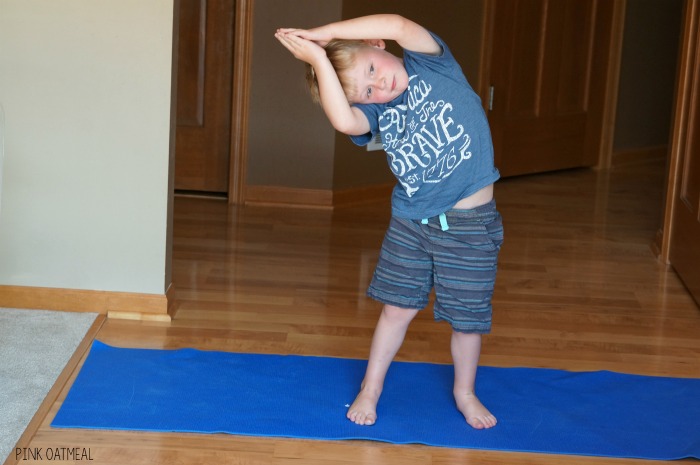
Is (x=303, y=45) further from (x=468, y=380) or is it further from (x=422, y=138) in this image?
(x=468, y=380)

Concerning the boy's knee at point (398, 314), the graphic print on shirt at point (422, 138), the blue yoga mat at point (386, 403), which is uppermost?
the graphic print on shirt at point (422, 138)

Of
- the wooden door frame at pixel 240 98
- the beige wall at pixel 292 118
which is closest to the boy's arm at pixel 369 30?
the beige wall at pixel 292 118

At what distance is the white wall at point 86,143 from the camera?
2.73 meters

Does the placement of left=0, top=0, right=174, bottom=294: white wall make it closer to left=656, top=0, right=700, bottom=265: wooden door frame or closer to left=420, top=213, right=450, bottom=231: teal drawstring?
left=420, top=213, right=450, bottom=231: teal drawstring

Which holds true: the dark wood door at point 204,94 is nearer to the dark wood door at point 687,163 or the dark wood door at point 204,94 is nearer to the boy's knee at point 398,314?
the dark wood door at point 687,163

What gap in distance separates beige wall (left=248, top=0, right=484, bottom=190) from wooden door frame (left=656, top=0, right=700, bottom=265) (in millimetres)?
1328

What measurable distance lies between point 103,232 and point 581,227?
2324mm

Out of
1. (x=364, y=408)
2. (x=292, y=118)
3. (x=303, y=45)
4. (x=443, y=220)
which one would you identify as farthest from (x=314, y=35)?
(x=292, y=118)

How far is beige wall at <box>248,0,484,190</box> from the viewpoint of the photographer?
4.37 m

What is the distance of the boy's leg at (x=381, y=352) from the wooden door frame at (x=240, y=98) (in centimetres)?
235

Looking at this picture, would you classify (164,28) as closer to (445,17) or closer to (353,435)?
(353,435)

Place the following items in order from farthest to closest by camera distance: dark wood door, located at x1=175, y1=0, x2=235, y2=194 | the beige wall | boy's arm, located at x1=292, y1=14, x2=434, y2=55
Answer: dark wood door, located at x1=175, y1=0, x2=235, y2=194, the beige wall, boy's arm, located at x1=292, y1=14, x2=434, y2=55

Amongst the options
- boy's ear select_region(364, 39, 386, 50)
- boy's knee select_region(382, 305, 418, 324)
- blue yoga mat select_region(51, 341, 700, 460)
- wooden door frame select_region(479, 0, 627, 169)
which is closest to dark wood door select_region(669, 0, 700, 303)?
blue yoga mat select_region(51, 341, 700, 460)

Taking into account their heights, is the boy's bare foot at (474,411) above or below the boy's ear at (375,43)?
below
